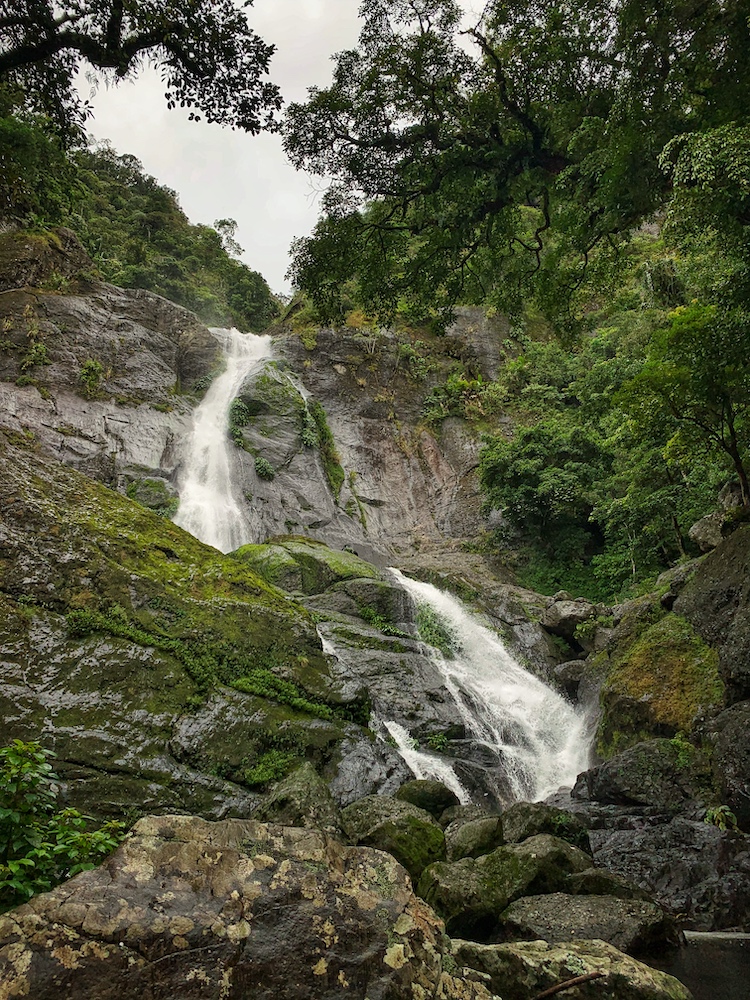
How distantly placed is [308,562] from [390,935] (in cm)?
1383

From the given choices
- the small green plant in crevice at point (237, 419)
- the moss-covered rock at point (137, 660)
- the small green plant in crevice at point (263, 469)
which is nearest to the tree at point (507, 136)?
the moss-covered rock at point (137, 660)

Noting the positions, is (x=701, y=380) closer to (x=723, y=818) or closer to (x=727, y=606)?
(x=727, y=606)

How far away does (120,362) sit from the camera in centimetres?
2330

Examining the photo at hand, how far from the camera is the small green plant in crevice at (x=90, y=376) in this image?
20953mm

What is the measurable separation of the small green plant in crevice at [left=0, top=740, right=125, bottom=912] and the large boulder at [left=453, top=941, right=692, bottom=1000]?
7.07ft

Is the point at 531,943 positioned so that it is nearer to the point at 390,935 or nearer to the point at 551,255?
the point at 390,935

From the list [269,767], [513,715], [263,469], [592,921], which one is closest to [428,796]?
[269,767]

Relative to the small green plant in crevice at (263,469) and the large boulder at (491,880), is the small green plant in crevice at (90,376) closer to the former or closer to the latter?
the small green plant in crevice at (263,469)

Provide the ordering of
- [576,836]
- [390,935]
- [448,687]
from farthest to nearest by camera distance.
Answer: [448,687] < [576,836] < [390,935]

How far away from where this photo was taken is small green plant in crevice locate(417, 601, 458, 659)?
16059 mm

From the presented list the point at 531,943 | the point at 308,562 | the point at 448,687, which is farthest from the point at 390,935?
the point at 308,562

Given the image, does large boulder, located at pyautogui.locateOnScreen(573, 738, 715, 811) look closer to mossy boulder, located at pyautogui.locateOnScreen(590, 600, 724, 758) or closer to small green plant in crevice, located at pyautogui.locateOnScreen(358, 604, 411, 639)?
mossy boulder, located at pyautogui.locateOnScreen(590, 600, 724, 758)

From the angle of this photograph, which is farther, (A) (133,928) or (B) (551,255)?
(B) (551,255)

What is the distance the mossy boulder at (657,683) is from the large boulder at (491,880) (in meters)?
4.61
